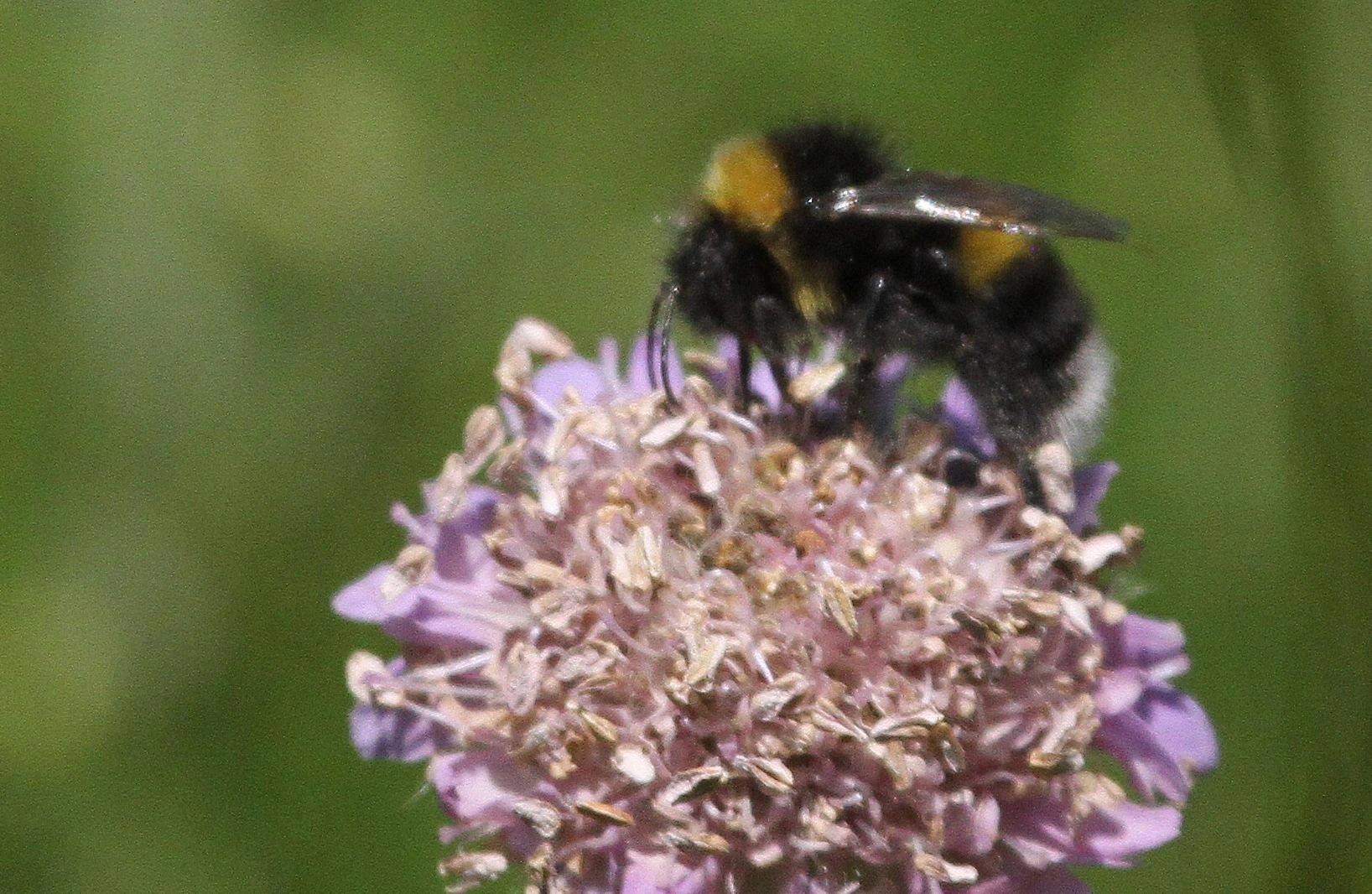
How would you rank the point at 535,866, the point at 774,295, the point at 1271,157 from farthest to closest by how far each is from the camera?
1. the point at 1271,157
2. the point at 774,295
3. the point at 535,866

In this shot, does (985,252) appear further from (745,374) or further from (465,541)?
(465,541)

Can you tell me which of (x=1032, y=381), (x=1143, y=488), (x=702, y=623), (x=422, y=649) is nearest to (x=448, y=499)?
(x=422, y=649)

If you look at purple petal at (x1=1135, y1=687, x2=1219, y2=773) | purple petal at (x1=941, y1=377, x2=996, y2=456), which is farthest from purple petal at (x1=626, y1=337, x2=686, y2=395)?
purple petal at (x1=1135, y1=687, x2=1219, y2=773)

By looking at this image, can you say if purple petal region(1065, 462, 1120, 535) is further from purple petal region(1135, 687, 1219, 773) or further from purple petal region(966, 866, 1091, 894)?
purple petal region(966, 866, 1091, 894)

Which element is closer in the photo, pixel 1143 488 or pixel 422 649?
pixel 422 649

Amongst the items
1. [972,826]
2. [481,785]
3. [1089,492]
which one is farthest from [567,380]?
[972,826]

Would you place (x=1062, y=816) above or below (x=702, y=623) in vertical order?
below

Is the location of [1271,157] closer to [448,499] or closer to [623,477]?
[623,477]
